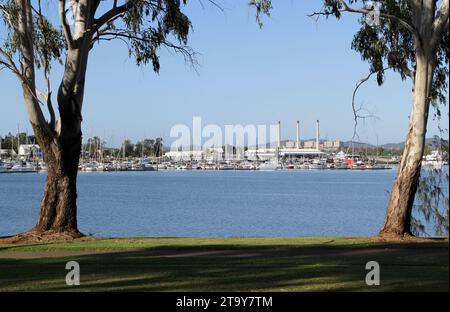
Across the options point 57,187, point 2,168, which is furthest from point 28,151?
point 57,187

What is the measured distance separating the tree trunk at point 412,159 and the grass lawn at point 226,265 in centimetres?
95

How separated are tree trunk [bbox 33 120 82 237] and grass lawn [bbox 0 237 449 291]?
1.32 m

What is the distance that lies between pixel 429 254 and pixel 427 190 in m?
13.7

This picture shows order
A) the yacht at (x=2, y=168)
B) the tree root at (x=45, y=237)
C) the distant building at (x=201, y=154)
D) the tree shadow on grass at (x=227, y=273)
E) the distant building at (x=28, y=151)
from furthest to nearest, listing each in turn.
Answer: the yacht at (x=2, y=168) → the distant building at (x=201, y=154) → the distant building at (x=28, y=151) → the tree root at (x=45, y=237) → the tree shadow on grass at (x=227, y=273)

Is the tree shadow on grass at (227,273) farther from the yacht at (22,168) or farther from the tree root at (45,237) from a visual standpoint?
the yacht at (22,168)

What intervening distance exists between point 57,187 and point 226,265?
7.53 metres

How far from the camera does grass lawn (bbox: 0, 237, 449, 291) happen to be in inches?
445

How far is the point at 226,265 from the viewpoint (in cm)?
1369

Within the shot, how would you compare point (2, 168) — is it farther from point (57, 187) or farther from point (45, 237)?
point (45, 237)

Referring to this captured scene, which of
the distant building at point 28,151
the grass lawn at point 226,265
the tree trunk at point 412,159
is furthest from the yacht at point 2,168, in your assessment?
the grass lawn at point 226,265

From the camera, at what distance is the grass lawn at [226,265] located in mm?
11305
